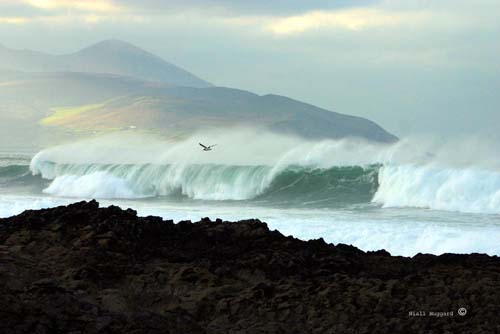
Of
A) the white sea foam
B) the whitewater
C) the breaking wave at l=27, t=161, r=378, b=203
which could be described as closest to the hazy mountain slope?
the whitewater

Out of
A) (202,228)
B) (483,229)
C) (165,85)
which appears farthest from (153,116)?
(202,228)

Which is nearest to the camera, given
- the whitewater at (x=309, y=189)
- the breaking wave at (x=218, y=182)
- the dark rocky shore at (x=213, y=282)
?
the dark rocky shore at (x=213, y=282)

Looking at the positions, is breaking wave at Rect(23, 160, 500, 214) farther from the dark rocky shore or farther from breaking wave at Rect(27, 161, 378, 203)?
the dark rocky shore

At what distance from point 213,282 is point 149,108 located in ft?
375

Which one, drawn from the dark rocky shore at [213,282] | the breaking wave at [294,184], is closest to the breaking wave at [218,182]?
the breaking wave at [294,184]

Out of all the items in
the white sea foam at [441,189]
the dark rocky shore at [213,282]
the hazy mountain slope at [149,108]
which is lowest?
the dark rocky shore at [213,282]

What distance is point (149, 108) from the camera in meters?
123

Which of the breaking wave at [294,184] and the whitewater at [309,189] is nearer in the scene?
the whitewater at [309,189]

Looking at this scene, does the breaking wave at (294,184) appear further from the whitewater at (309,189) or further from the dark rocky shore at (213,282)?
the dark rocky shore at (213,282)

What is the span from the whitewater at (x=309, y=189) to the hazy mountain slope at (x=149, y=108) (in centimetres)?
4531

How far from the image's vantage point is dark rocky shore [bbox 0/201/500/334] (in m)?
8.20

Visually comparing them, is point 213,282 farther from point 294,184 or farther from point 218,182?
point 218,182

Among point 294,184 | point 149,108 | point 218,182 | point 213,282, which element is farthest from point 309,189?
point 149,108

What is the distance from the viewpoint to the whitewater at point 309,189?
846 inches
